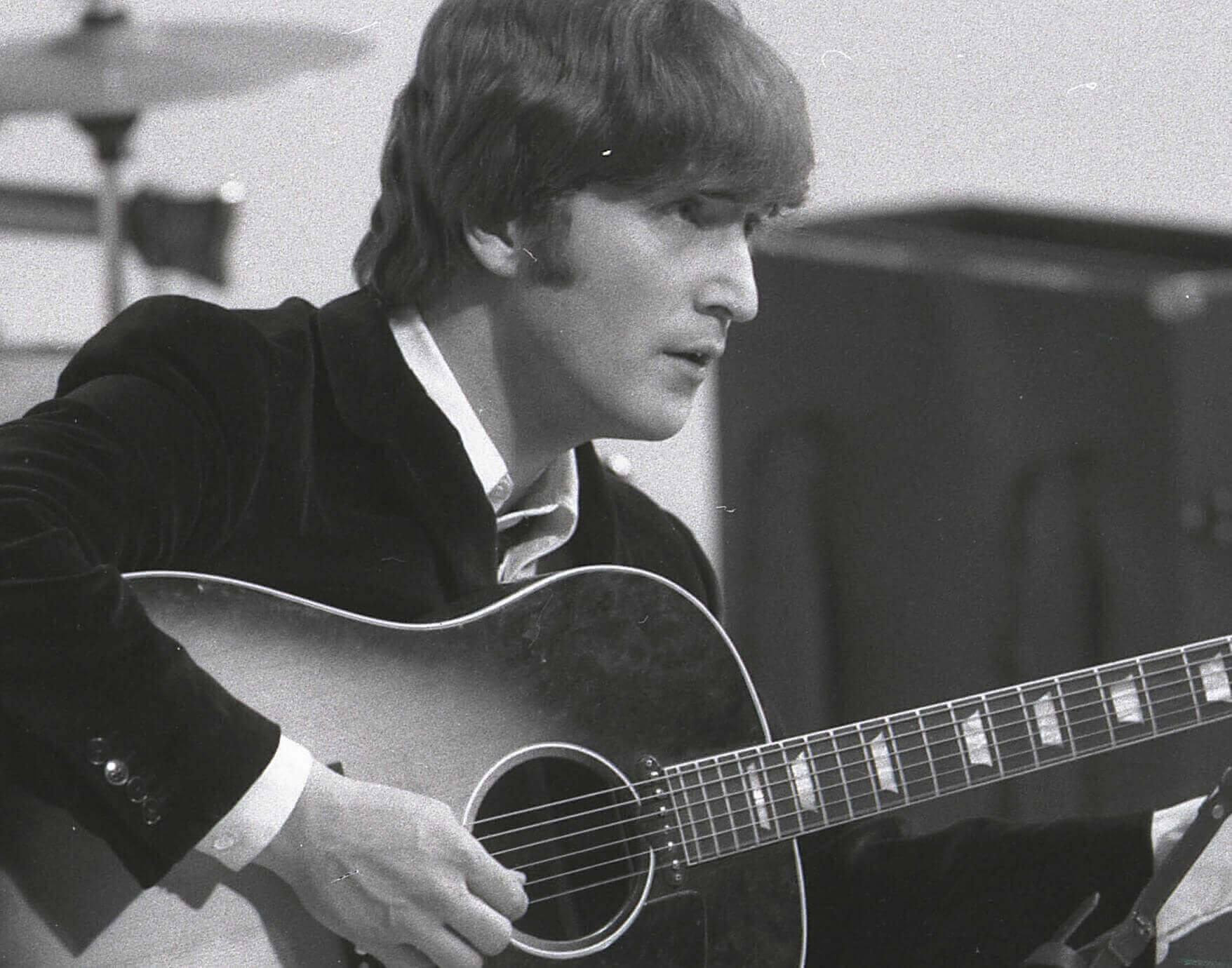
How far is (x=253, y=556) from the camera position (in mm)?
929

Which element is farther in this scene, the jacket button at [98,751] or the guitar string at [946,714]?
the guitar string at [946,714]

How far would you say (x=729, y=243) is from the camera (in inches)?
39.4

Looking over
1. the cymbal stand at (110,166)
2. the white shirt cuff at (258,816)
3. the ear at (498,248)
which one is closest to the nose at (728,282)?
the ear at (498,248)

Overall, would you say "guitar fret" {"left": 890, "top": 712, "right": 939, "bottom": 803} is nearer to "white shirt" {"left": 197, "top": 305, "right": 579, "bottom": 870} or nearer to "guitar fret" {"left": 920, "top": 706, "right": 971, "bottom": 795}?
"guitar fret" {"left": 920, "top": 706, "right": 971, "bottom": 795}

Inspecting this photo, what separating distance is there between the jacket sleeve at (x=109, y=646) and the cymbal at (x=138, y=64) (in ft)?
2.52

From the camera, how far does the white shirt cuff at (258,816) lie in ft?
2.73

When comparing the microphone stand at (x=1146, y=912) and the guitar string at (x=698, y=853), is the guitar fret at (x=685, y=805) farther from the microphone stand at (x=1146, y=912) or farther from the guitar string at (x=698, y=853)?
the microphone stand at (x=1146, y=912)

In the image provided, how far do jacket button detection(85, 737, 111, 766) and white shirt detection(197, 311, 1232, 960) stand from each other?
0.97 feet

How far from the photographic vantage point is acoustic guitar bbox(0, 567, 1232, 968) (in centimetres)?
84

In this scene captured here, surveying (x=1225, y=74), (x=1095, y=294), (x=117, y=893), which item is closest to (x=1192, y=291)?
(x=1095, y=294)

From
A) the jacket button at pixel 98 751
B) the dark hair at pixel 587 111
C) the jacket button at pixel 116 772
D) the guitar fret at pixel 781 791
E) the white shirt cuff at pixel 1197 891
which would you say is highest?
the dark hair at pixel 587 111

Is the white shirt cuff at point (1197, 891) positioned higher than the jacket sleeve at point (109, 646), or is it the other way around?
the jacket sleeve at point (109, 646)

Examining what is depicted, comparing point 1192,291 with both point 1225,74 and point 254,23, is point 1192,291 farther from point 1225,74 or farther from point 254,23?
point 254,23

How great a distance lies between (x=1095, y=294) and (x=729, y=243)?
1131 millimetres
